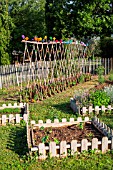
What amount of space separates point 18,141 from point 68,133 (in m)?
1.26

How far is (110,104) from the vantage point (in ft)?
29.2

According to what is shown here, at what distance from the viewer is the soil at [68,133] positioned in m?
6.08

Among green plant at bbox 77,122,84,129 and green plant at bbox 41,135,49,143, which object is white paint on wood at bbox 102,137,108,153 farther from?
green plant at bbox 41,135,49,143

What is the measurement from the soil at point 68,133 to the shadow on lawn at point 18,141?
339 mm

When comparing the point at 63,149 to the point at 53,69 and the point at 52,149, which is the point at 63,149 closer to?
the point at 52,149

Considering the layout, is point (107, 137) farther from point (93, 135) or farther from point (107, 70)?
point (107, 70)

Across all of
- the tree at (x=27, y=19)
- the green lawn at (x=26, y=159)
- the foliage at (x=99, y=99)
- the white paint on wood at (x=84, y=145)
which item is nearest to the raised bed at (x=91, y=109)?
the foliage at (x=99, y=99)

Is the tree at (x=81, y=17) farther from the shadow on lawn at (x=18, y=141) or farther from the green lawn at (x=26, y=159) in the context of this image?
the shadow on lawn at (x=18, y=141)

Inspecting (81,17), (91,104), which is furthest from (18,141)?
(81,17)

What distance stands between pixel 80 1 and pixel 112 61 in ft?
17.3

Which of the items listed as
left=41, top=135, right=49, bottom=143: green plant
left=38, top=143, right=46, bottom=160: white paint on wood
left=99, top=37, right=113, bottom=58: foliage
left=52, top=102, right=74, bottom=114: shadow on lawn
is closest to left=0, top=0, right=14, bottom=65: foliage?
left=99, top=37, right=113, bottom=58: foliage

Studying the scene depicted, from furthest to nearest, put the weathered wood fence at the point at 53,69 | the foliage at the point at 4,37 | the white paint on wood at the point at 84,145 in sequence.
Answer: the foliage at the point at 4,37 → the weathered wood fence at the point at 53,69 → the white paint on wood at the point at 84,145

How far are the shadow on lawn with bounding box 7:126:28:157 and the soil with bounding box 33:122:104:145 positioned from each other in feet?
1.11

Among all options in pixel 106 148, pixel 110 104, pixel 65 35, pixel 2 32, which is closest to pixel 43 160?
pixel 106 148
